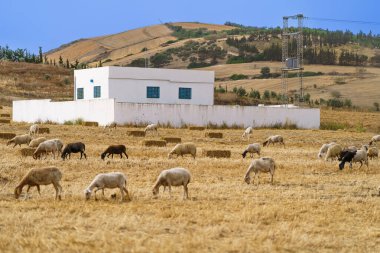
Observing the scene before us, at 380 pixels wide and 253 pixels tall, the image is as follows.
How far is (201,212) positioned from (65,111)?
4195 centimetres

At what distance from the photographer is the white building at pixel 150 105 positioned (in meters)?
53.9

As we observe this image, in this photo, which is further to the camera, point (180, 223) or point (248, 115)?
point (248, 115)

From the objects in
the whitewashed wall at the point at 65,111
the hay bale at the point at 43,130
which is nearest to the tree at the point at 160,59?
the whitewashed wall at the point at 65,111

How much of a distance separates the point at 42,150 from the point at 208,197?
37.5 feet

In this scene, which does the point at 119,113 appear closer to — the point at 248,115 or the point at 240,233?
the point at 248,115

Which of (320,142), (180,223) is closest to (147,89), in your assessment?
(320,142)

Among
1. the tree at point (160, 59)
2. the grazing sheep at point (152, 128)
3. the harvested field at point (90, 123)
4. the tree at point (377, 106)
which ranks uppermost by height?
the tree at point (160, 59)

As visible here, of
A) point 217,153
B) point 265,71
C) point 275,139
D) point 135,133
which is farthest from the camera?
point 265,71

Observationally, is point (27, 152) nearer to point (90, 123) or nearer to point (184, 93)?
point (90, 123)

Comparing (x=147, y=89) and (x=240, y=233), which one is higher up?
(x=147, y=89)

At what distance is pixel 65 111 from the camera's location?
189 ft

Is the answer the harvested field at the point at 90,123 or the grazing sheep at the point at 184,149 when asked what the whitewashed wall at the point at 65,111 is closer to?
the harvested field at the point at 90,123

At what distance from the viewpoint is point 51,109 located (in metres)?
59.2

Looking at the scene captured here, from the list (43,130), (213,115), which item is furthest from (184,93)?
(43,130)
